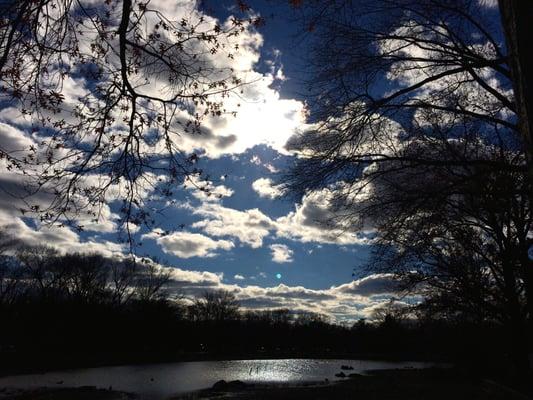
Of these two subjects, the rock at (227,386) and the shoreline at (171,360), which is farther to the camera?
the shoreline at (171,360)

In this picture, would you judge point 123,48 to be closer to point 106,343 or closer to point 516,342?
point 516,342

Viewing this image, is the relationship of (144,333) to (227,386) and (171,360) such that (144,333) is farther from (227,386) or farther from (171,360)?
(227,386)

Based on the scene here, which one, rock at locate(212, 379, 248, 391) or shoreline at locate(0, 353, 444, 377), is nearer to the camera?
rock at locate(212, 379, 248, 391)

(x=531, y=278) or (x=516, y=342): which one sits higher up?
(x=531, y=278)

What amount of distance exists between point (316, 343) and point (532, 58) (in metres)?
118

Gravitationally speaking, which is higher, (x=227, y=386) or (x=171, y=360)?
(x=171, y=360)

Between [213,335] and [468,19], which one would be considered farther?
[213,335]

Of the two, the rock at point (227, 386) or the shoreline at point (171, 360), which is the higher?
the shoreline at point (171, 360)

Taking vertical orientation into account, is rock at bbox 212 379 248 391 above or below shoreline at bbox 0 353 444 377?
below

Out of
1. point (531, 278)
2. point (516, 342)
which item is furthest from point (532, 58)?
point (516, 342)

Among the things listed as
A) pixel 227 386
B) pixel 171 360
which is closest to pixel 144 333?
pixel 171 360

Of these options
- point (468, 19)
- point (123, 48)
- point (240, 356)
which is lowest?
point (240, 356)

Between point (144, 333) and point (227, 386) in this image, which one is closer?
point (227, 386)

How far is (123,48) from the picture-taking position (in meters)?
5.90
